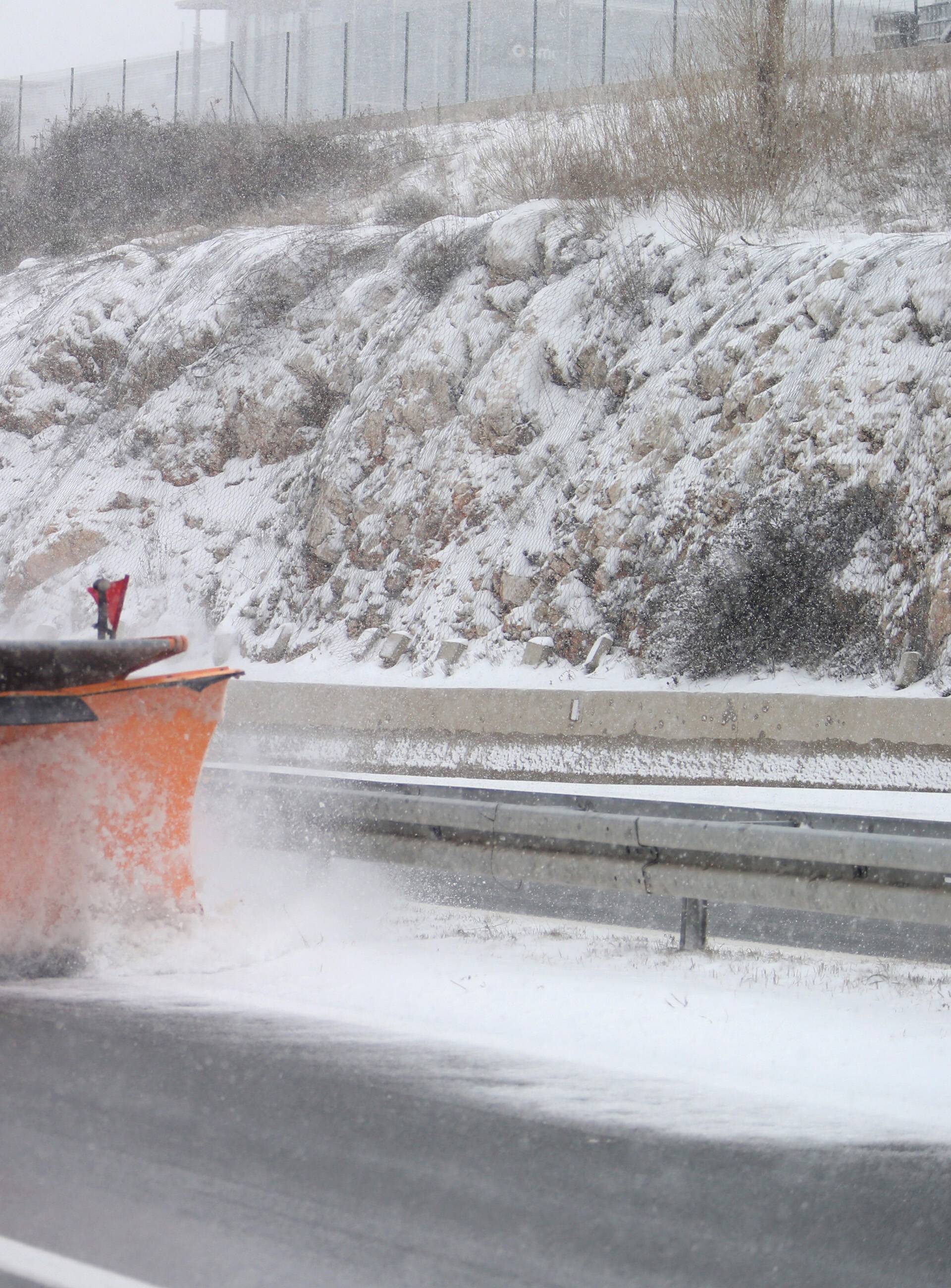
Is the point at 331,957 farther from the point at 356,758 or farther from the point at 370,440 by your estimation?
the point at 370,440

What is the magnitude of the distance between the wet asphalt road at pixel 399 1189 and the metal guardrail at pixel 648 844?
1703 millimetres

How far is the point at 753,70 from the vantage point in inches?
810

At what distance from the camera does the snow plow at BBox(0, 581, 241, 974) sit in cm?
577

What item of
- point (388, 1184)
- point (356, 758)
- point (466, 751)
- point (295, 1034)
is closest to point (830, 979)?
point (295, 1034)

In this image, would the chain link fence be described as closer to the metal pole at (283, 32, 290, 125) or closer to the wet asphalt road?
the metal pole at (283, 32, 290, 125)

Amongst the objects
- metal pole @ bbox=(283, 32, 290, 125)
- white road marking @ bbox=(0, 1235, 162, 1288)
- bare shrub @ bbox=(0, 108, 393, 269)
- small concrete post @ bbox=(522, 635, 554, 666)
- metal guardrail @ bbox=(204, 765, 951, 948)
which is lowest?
small concrete post @ bbox=(522, 635, 554, 666)

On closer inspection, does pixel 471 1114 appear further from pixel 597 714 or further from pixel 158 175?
pixel 158 175

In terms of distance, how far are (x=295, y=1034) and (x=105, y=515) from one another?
19.6 m

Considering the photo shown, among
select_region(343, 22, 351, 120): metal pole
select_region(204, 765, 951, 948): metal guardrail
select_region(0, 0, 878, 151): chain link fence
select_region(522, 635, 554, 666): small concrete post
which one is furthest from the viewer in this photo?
select_region(343, 22, 351, 120): metal pole

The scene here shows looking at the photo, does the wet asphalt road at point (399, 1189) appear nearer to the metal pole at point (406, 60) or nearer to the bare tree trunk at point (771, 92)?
the bare tree trunk at point (771, 92)

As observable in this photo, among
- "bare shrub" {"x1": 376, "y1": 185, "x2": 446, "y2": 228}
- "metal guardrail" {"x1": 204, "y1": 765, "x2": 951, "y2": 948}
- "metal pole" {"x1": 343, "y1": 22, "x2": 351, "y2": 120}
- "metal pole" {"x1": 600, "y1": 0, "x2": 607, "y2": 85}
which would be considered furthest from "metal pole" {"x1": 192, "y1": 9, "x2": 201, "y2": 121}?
"metal guardrail" {"x1": 204, "y1": 765, "x2": 951, "y2": 948}

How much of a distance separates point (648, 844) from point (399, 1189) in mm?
2782

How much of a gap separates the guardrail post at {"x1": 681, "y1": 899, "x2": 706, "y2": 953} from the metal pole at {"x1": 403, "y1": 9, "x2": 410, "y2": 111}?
35.1 metres

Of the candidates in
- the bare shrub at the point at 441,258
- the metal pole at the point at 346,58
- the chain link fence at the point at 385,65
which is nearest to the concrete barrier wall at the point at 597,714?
the bare shrub at the point at 441,258
